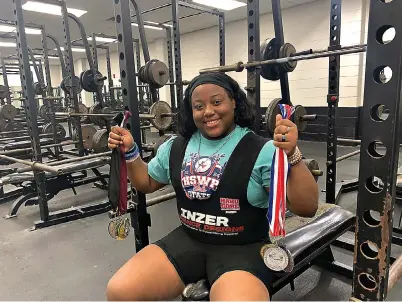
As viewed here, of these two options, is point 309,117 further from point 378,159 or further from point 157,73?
point 157,73

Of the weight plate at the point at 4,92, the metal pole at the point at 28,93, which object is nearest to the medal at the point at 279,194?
the metal pole at the point at 28,93

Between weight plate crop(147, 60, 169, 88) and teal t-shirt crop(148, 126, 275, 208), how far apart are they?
2360 millimetres

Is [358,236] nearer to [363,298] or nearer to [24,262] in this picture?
[363,298]

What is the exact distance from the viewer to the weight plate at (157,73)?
133 inches

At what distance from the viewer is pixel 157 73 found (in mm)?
3422

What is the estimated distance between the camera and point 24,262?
2027mm

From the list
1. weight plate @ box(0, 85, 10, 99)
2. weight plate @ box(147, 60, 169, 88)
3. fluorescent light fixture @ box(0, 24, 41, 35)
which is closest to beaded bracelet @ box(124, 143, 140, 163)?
weight plate @ box(147, 60, 169, 88)

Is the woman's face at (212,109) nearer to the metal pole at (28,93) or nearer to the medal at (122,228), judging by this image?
the medal at (122,228)

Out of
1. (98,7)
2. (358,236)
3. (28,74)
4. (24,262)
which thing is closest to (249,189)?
(358,236)

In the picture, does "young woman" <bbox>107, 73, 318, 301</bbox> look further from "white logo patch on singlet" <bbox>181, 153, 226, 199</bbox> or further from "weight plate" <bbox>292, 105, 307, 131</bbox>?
"weight plate" <bbox>292, 105, 307, 131</bbox>

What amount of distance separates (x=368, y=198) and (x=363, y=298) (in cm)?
22

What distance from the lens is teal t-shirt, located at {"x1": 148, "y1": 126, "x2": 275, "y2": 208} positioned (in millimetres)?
1003

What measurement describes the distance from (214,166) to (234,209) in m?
0.16

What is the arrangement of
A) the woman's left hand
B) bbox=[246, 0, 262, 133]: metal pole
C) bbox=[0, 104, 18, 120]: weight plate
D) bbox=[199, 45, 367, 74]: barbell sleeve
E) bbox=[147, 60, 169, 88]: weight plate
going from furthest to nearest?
bbox=[0, 104, 18, 120]: weight plate → bbox=[147, 60, 169, 88]: weight plate → bbox=[246, 0, 262, 133]: metal pole → bbox=[199, 45, 367, 74]: barbell sleeve → the woman's left hand
